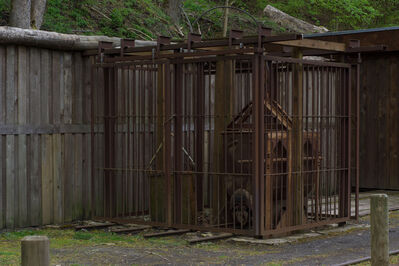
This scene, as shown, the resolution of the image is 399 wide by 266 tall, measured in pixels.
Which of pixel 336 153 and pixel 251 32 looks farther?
pixel 251 32

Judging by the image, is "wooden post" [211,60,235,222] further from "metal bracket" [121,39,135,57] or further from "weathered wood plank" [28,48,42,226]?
"weathered wood plank" [28,48,42,226]

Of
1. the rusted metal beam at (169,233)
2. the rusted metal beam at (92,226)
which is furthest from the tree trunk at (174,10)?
the rusted metal beam at (169,233)

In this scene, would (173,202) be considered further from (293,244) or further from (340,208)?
(340,208)

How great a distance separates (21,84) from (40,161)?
3.91 ft

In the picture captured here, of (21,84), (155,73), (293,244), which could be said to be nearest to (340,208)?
(293,244)

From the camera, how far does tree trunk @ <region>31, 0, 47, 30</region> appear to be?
15898 millimetres

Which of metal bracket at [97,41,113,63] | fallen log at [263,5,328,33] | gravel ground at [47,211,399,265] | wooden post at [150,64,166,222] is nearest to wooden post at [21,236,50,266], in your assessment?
gravel ground at [47,211,399,265]

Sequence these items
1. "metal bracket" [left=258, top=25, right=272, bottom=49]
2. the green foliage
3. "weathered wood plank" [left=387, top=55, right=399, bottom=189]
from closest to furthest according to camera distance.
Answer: "metal bracket" [left=258, top=25, right=272, bottom=49] < "weathered wood plank" [left=387, top=55, right=399, bottom=189] < the green foliage

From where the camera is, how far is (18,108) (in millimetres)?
10406

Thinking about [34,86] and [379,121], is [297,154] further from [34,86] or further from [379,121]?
[379,121]

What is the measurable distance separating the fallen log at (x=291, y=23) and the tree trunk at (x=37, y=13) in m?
12.2

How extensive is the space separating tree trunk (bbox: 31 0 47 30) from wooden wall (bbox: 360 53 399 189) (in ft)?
24.2

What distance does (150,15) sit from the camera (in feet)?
69.3

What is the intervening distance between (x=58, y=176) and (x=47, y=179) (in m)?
0.22
